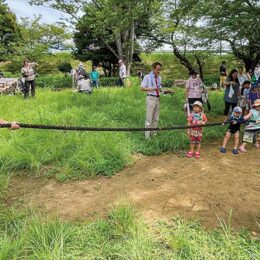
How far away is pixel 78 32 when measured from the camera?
24.2m

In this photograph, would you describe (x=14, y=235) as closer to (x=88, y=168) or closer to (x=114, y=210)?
(x=114, y=210)

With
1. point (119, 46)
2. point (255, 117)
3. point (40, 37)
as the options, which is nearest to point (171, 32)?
point (119, 46)

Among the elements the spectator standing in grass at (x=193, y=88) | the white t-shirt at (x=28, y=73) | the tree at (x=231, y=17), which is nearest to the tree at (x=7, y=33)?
the white t-shirt at (x=28, y=73)

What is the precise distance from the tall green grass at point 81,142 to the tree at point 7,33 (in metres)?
16.3

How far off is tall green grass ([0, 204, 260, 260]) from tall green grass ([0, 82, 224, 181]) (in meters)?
1.58

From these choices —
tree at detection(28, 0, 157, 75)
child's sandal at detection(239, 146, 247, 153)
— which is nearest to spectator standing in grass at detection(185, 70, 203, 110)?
child's sandal at detection(239, 146, 247, 153)

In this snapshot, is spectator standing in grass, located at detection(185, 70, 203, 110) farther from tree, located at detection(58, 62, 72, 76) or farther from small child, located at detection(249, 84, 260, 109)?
tree, located at detection(58, 62, 72, 76)

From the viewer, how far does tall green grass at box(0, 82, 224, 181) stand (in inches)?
201

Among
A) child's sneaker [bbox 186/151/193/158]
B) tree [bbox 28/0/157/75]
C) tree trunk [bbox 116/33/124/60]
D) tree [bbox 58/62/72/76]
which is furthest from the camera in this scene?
tree [bbox 58/62/72/76]

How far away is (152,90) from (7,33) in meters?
23.4

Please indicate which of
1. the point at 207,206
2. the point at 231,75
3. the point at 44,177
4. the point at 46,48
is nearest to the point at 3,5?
the point at 46,48

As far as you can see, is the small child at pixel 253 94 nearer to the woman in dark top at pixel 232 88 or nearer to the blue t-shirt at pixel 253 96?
the blue t-shirt at pixel 253 96

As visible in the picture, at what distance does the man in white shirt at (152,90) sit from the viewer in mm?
6328

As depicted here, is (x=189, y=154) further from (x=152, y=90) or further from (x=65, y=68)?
(x=65, y=68)
